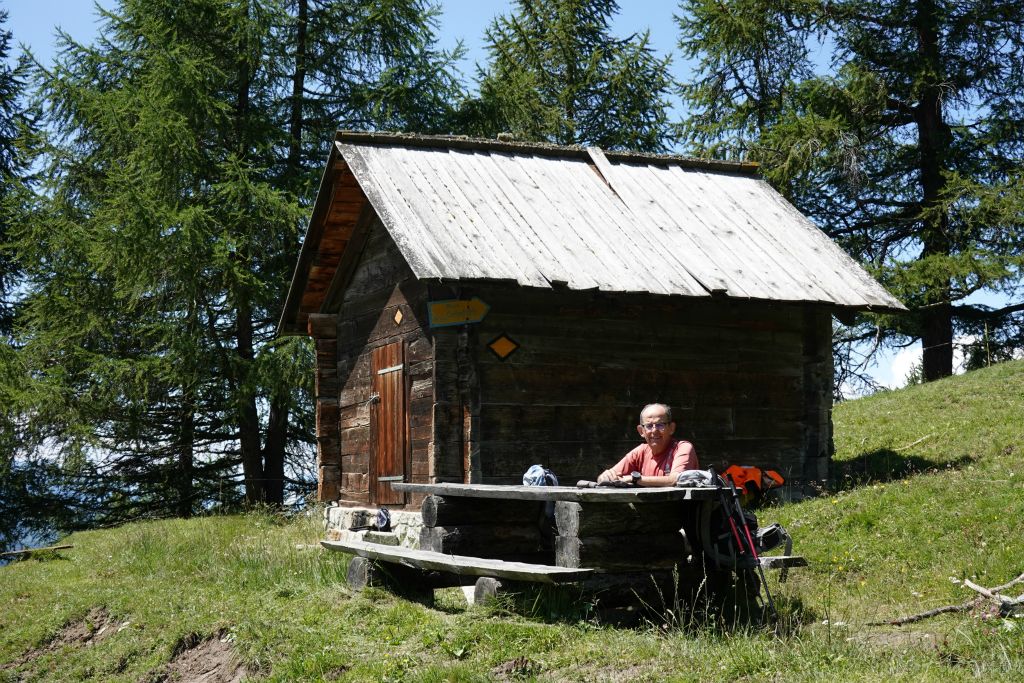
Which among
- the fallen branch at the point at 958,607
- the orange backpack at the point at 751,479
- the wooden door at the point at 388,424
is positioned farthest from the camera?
the wooden door at the point at 388,424

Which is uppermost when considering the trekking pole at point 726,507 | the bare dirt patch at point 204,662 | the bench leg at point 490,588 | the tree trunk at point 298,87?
the tree trunk at point 298,87

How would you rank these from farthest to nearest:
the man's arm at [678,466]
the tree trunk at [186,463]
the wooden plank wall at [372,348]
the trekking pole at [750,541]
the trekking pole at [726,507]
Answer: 1. the tree trunk at [186,463]
2. the wooden plank wall at [372,348]
3. the man's arm at [678,466]
4. the trekking pole at [726,507]
5. the trekking pole at [750,541]

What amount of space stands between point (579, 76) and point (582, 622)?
70.2 feet

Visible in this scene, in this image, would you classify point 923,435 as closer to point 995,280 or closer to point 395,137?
point 995,280

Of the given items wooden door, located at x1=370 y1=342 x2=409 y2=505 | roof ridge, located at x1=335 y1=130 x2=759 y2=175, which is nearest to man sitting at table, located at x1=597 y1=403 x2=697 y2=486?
wooden door, located at x1=370 y1=342 x2=409 y2=505

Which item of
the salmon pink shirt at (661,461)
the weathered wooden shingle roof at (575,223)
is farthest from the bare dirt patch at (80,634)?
the salmon pink shirt at (661,461)

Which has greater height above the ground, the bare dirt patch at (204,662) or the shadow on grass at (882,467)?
the shadow on grass at (882,467)

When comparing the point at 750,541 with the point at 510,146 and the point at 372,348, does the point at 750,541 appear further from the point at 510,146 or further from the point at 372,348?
the point at 510,146

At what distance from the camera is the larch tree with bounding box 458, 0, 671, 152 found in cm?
2594

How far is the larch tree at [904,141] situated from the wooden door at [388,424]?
500 inches

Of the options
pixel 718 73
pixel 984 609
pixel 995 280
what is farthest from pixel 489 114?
pixel 984 609

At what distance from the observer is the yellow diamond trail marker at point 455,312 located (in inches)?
481

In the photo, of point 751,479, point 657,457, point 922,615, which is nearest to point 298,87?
point 751,479

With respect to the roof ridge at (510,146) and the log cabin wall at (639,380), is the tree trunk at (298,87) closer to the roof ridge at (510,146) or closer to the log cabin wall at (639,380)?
the roof ridge at (510,146)
